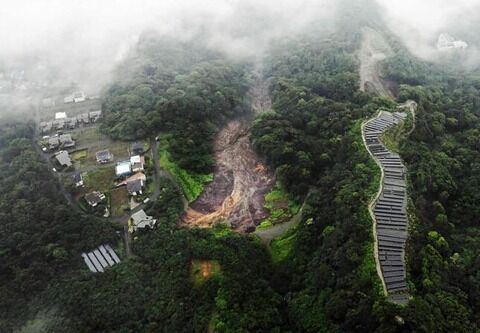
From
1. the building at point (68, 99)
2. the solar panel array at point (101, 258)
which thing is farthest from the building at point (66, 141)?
the solar panel array at point (101, 258)

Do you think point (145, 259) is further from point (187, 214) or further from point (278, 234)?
point (278, 234)

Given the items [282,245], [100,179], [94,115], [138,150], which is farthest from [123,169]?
[282,245]

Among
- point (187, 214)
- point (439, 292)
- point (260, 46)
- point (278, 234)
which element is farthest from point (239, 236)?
point (260, 46)

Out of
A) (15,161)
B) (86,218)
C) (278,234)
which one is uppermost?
(15,161)

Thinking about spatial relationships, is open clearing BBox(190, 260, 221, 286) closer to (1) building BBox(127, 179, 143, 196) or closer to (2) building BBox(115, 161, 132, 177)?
(1) building BBox(127, 179, 143, 196)

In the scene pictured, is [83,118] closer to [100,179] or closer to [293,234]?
[100,179]

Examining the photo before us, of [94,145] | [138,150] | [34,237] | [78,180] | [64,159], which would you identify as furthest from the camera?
[94,145]
